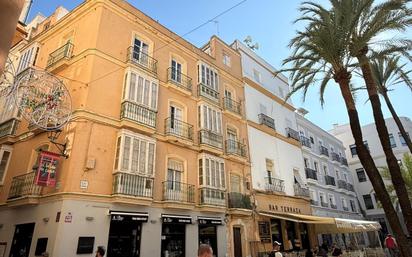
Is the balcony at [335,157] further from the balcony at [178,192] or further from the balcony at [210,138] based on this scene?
the balcony at [178,192]

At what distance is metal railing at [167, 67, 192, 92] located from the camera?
55.9 ft

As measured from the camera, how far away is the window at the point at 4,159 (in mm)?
14828

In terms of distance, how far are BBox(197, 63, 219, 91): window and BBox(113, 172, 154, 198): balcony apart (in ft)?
28.1

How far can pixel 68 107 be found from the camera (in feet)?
41.4

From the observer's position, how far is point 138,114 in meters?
14.1

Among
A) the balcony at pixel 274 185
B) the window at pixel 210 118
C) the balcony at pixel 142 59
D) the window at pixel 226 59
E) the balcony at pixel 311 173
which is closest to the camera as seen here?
the balcony at pixel 142 59

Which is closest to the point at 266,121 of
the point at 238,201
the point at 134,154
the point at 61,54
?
the point at 238,201

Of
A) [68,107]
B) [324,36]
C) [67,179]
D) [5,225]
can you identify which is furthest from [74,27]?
[324,36]

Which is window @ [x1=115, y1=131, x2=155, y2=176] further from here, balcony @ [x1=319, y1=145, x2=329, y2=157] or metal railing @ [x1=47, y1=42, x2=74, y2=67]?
balcony @ [x1=319, y1=145, x2=329, y2=157]

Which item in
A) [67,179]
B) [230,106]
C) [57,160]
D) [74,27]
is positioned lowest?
[67,179]

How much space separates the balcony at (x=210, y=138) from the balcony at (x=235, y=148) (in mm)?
829

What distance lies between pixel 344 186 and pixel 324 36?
25.4 meters

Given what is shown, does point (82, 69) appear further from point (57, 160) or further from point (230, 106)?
point (230, 106)

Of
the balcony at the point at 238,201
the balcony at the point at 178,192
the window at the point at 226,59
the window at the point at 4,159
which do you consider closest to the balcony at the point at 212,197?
the balcony at the point at 178,192
